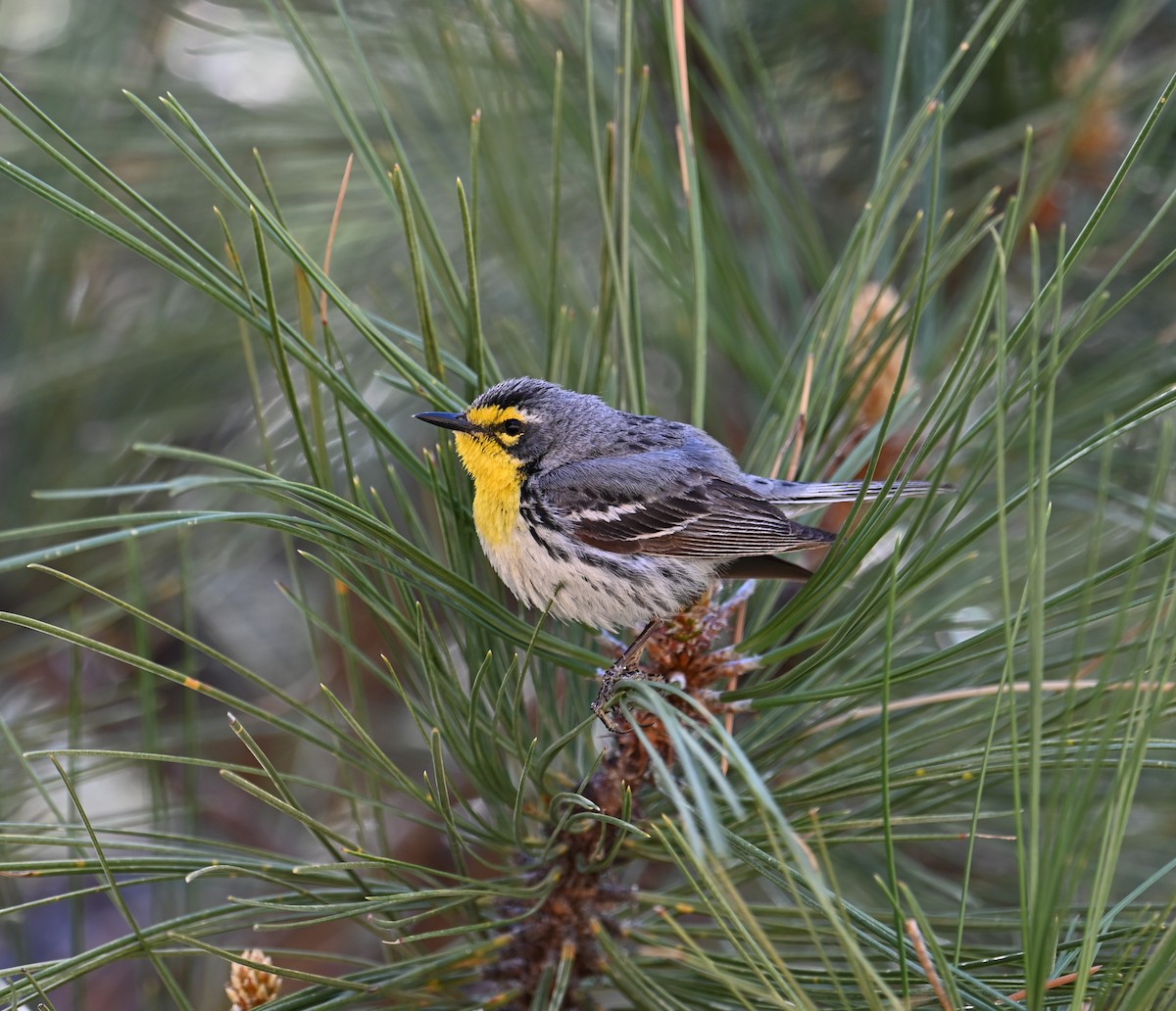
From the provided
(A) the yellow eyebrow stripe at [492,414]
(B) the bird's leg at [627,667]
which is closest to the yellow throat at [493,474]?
(A) the yellow eyebrow stripe at [492,414]

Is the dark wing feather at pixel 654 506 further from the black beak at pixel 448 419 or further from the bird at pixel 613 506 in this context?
the black beak at pixel 448 419

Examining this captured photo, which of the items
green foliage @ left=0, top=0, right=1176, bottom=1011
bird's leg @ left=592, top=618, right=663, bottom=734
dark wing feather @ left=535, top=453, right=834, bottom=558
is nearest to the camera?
green foliage @ left=0, top=0, right=1176, bottom=1011

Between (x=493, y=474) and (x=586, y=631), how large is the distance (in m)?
0.29

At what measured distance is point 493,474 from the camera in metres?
1.70

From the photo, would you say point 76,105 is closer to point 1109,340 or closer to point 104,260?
point 104,260

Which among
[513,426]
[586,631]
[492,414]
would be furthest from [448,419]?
[586,631]

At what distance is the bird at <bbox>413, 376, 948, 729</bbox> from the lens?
4.85ft

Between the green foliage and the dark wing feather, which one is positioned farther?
the dark wing feather

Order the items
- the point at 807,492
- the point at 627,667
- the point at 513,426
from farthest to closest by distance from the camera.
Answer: the point at 513,426 → the point at 807,492 → the point at 627,667

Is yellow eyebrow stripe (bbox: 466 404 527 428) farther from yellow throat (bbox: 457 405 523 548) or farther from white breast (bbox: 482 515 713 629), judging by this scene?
white breast (bbox: 482 515 713 629)

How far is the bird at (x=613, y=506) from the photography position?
148 centimetres

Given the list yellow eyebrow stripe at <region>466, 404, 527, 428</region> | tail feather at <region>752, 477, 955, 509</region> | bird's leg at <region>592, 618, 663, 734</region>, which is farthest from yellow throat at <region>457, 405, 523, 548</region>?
tail feather at <region>752, 477, 955, 509</region>

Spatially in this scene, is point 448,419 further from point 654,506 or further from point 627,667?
point 654,506

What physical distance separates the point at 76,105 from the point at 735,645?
1.69m
